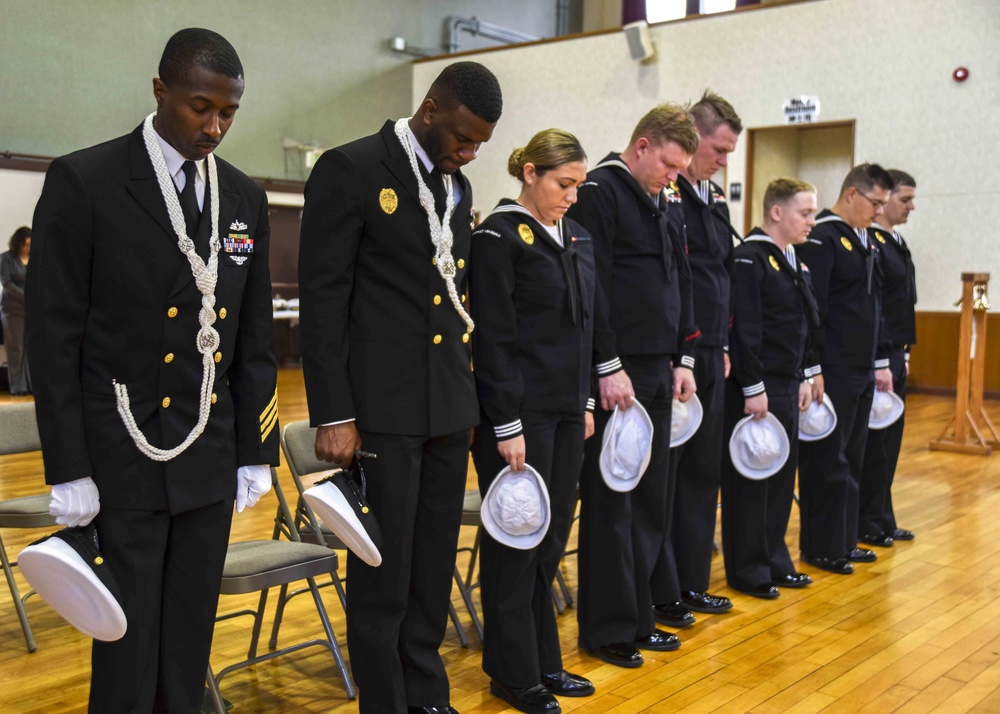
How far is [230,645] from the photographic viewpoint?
11.1 feet

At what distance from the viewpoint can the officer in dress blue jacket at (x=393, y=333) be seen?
242 cm

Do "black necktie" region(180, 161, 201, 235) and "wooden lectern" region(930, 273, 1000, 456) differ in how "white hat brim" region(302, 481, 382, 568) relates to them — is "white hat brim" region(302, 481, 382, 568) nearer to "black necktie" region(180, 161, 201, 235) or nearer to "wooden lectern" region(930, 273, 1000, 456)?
"black necktie" region(180, 161, 201, 235)

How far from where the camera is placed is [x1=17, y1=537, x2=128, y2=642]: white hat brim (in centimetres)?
185

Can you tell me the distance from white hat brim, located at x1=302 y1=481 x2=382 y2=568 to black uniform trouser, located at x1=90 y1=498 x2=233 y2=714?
25 cm

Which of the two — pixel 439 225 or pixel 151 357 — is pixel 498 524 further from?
pixel 151 357

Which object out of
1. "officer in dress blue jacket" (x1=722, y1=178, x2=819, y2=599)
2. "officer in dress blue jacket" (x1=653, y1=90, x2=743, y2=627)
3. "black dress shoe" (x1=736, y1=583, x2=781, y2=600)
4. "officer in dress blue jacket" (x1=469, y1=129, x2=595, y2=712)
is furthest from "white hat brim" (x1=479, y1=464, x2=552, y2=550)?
"black dress shoe" (x1=736, y1=583, x2=781, y2=600)

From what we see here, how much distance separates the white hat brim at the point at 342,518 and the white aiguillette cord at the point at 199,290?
390 mm

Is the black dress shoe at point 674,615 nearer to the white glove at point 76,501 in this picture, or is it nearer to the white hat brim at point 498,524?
the white hat brim at point 498,524

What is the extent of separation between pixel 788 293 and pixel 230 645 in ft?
8.39

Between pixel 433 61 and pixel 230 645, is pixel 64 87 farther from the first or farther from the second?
pixel 230 645

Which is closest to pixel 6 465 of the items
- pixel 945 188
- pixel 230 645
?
pixel 230 645

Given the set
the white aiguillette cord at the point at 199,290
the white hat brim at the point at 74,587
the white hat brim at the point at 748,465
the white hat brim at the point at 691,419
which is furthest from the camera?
the white hat brim at the point at 748,465

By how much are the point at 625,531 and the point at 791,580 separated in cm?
134

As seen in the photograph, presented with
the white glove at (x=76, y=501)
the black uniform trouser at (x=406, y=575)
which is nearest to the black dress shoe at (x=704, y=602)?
the black uniform trouser at (x=406, y=575)
